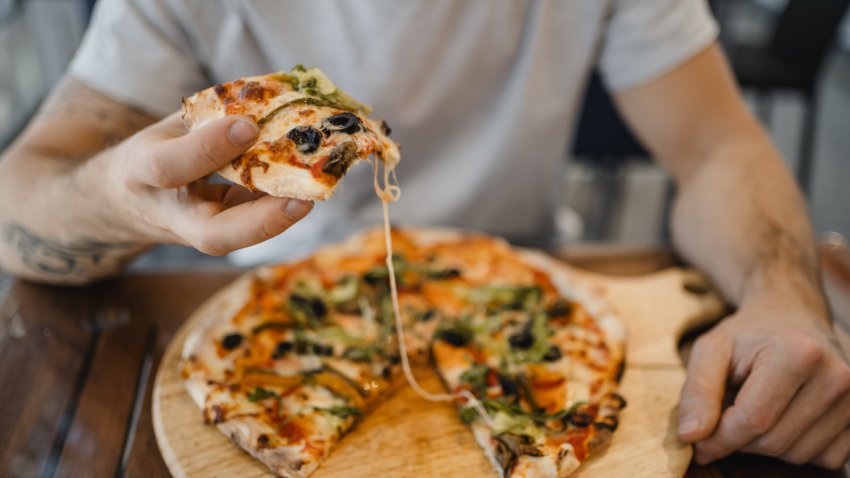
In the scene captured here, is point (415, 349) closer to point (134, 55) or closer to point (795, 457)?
point (795, 457)

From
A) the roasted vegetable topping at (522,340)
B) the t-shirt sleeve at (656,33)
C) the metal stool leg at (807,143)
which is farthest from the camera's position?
the metal stool leg at (807,143)

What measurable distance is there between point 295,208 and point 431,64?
3.55 feet

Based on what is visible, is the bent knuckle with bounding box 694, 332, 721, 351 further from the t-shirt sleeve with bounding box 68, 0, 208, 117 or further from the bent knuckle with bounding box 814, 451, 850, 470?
the t-shirt sleeve with bounding box 68, 0, 208, 117

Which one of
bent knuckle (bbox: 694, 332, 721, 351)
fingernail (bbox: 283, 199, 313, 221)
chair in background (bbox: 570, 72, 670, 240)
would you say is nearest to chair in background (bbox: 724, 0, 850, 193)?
chair in background (bbox: 570, 72, 670, 240)

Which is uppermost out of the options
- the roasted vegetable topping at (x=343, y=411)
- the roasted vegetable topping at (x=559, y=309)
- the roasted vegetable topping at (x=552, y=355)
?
the roasted vegetable topping at (x=343, y=411)

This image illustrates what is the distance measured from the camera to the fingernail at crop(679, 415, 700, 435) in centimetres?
127

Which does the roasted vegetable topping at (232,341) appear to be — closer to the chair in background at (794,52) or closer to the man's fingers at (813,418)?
the man's fingers at (813,418)

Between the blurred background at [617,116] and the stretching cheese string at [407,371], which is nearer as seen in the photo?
the stretching cheese string at [407,371]

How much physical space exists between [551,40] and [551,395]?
107 centimetres

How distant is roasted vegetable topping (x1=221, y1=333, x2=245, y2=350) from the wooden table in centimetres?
17

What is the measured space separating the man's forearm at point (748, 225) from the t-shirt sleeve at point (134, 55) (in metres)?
1.41

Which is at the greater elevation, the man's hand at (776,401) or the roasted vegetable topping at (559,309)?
the man's hand at (776,401)

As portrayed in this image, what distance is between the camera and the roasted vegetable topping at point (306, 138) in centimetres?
112

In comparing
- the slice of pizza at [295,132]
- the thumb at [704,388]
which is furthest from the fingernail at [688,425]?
the slice of pizza at [295,132]
